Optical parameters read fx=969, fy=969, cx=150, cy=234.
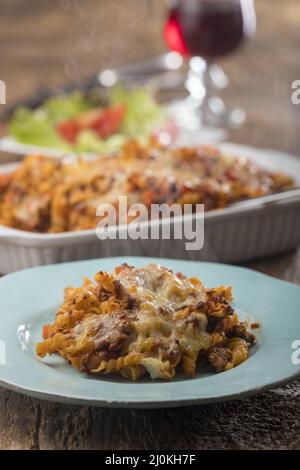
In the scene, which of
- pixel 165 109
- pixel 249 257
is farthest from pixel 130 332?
pixel 165 109

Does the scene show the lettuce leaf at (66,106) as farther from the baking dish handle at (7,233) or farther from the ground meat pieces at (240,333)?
the ground meat pieces at (240,333)

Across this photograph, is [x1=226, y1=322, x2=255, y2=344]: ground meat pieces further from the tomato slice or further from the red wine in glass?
the red wine in glass

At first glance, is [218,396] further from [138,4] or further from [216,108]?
[138,4]

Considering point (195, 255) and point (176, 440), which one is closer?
point (176, 440)

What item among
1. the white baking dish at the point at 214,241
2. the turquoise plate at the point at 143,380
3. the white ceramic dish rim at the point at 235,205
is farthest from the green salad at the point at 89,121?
the turquoise plate at the point at 143,380

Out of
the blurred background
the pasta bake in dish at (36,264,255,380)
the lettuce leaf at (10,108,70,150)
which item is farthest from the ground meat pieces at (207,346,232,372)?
the blurred background

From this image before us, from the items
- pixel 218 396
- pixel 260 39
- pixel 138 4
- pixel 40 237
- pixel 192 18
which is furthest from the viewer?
pixel 138 4

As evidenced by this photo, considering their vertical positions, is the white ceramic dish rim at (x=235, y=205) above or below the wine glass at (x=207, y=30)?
below

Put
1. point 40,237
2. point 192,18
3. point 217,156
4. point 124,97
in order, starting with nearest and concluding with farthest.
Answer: point 40,237, point 217,156, point 192,18, point 124,97
